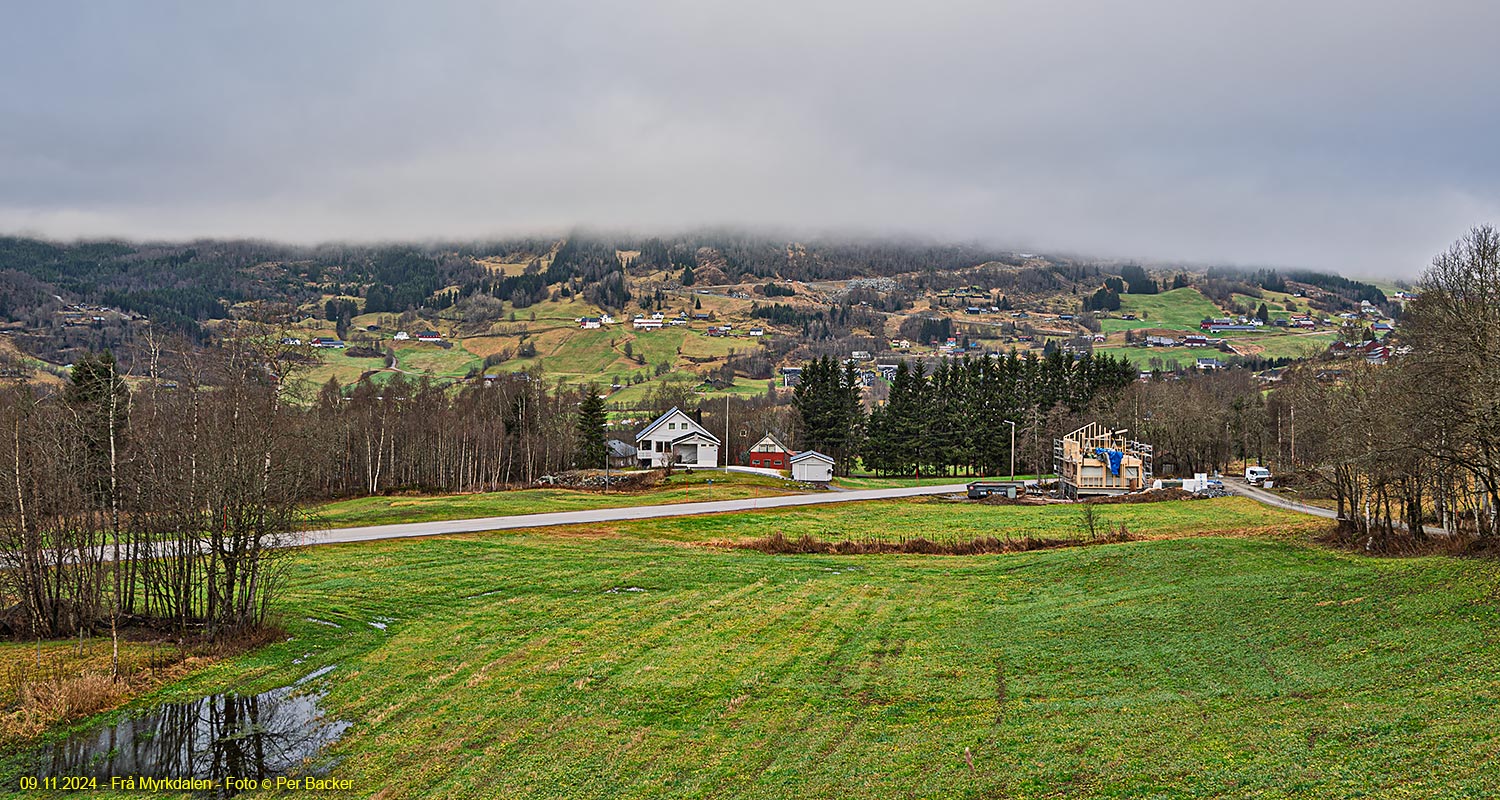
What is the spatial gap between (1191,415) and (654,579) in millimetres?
82398

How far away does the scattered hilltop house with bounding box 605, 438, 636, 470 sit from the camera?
11069 centimetres

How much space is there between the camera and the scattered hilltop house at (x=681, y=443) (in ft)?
353

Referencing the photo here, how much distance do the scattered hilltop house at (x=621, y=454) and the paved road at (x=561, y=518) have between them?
145 feet

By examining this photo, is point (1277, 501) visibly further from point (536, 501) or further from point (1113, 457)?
point (536, 501)

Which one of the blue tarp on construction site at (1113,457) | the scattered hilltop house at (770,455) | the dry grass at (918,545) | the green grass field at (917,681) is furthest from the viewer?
the scattered hilltop house at (770,455)

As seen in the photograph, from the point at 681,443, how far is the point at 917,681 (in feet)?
297

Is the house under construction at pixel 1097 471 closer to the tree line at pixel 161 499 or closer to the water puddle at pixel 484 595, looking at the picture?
the water puddle at pixel 484 595

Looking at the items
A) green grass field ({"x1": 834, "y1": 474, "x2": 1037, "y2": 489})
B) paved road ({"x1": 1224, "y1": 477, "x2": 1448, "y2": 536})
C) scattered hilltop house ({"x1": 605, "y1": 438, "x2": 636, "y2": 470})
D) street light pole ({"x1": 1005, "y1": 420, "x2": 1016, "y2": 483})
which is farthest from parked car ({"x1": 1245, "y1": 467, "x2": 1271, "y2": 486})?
scattered hilltop house ({"x1": 605, "y1": 438, "x2": 636, "y2": 470})

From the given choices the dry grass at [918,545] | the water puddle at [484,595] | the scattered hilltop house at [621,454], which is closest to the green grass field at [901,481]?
the scattered hilltop house at [621,454]

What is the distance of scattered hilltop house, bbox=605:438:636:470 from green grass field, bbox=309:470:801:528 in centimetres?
2746

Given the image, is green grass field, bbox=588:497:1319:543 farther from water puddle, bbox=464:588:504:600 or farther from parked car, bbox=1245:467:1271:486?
parked car, bbox=1245:467:1271:486

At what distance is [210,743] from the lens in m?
14.7

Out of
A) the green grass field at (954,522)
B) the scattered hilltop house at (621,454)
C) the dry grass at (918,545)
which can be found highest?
the dry grass at (918,545)

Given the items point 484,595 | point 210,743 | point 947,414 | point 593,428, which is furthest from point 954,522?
point 947,414
